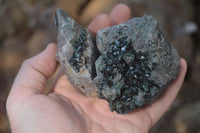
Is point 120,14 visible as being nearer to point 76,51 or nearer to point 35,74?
point 76,51

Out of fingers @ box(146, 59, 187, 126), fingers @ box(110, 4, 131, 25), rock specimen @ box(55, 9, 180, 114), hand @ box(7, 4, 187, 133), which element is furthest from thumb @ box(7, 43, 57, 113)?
fingers @ box(146, 59, 187, 126)

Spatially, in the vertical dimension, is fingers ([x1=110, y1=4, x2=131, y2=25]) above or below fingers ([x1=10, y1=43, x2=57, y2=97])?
above

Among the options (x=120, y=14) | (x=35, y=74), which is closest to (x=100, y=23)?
(x=120, y=14)

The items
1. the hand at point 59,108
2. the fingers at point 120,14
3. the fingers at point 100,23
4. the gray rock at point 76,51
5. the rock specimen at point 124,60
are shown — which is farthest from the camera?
the fingers at point 120,14

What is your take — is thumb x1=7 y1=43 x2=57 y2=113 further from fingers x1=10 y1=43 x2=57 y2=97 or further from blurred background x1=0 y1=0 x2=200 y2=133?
blurred background x1=0 y1=0 x2=200 y2=133

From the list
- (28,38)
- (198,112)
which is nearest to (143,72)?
(198,112)

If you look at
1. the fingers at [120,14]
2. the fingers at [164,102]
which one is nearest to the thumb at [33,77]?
the fingers at [120,14]

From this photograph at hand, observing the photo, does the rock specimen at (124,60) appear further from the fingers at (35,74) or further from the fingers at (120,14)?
the fingers at (120,14)

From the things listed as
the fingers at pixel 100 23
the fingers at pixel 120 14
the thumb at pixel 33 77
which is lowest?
the thumb at pixel 33 77

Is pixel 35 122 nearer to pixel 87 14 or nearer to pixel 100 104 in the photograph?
pixel 100 104
